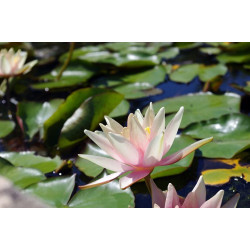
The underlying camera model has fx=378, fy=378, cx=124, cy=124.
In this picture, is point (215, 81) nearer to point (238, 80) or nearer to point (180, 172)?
point (238, 80)

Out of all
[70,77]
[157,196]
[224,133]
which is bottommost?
[70,77]

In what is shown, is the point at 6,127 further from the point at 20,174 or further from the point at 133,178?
the point at 133,178

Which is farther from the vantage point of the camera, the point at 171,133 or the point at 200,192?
the point at 171,133

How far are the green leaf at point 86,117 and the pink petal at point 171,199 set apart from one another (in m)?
0.64

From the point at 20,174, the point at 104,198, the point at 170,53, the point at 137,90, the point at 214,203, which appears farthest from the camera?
the point at 170,53

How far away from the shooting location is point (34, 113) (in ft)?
5.42

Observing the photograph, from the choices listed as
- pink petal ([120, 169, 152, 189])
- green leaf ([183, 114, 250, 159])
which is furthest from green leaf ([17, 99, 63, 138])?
pink petal ([120, 169, 152, 189])

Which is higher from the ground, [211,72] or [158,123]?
[158,123]

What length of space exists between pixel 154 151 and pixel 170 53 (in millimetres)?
1561

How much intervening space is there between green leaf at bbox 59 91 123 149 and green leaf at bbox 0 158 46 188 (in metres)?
0.19

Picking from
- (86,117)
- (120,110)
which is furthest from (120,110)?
(86,117)

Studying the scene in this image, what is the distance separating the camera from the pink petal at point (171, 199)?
0.80 m

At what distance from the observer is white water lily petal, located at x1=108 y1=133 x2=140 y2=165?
2.82ft
